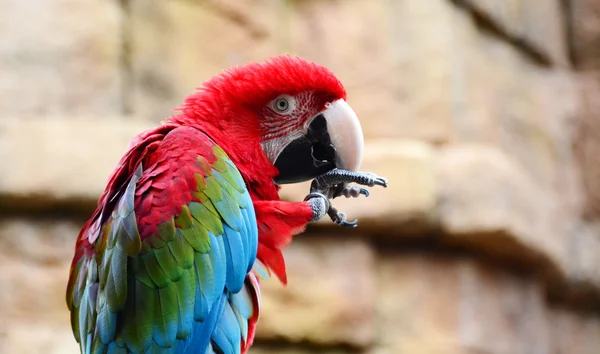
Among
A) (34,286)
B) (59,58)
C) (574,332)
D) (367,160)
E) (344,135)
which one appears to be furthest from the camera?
(574,332)

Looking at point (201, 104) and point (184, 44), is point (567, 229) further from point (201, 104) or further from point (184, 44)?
point (201, 104)

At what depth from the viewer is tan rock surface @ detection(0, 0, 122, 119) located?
8.05 ft

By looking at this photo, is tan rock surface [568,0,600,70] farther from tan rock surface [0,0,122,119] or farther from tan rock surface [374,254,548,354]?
tan rock surface [0,0,122,119]

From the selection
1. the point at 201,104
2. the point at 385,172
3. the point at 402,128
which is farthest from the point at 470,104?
the point at 201,104

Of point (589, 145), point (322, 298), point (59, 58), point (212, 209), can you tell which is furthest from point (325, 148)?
point (589, 145)

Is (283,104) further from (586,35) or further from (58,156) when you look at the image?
(586,35)

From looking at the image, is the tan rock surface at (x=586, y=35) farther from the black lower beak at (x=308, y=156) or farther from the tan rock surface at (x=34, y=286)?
the black lower beak at (x=308, y=156)

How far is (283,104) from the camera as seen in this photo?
4.95ft

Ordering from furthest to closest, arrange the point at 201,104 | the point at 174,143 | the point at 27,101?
the point at 27,101 < the point at 201,104 < the point at 174,143

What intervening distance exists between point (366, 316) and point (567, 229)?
0.92 metres

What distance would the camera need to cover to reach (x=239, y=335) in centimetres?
141

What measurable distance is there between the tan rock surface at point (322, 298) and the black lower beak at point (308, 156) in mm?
1068

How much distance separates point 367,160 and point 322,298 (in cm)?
42

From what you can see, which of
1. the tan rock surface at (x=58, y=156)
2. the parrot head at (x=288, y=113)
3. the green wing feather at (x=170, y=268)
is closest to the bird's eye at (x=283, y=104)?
the parrot head at (x=288, y=113)
